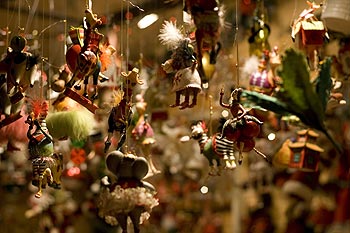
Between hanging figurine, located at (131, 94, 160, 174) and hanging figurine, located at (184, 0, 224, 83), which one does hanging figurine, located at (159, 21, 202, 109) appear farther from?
hanging figurine, located at (131, 94, 160, 174)

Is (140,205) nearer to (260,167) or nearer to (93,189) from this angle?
(93,189)

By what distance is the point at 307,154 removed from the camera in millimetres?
1310

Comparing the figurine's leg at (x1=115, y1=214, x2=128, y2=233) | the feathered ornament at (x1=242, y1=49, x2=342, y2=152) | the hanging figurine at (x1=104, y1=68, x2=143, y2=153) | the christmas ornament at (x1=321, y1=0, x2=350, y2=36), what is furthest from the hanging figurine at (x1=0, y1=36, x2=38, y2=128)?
the christmas ornament at (x1=321, y1=0, x2=350, y2=36)

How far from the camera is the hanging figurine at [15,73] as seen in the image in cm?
101

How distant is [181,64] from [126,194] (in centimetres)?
24

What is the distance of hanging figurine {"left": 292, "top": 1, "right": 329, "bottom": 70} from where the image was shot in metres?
1.13

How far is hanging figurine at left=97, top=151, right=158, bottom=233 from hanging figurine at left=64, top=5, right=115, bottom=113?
0.42 ft

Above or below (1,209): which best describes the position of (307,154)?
above

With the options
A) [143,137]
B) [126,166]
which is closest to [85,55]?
[126,166]

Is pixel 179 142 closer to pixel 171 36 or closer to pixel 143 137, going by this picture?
pixel 143 137

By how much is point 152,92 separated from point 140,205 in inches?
20.4

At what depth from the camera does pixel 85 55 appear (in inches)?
38.1

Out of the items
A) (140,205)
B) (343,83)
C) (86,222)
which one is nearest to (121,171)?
(140,205)

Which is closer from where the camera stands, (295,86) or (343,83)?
(295,86)
